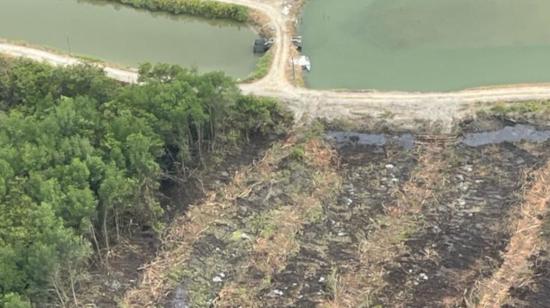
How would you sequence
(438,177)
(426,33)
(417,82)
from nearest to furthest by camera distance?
(438,177), (417,82), (426,33)

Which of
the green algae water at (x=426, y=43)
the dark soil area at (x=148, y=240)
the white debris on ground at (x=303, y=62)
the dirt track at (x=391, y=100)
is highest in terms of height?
the green algae water at (x=426, y=43)

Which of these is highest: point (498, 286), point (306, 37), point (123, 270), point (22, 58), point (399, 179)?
point (306, 37)

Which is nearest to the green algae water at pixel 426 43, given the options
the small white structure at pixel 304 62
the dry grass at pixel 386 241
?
the small white structure at pixel 304 62

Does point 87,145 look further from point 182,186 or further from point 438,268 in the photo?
point 438,268

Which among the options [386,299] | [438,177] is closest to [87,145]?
[386,299]

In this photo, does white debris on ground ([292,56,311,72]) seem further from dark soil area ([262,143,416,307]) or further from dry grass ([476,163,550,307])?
dry grass ([476,163,550,307])

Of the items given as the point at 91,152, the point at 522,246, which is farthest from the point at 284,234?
the point at 522,246

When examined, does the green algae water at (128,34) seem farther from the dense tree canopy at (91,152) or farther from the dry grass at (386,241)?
the dry grass at (386,241)

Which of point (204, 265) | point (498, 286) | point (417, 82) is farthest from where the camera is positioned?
point (417, 82)
